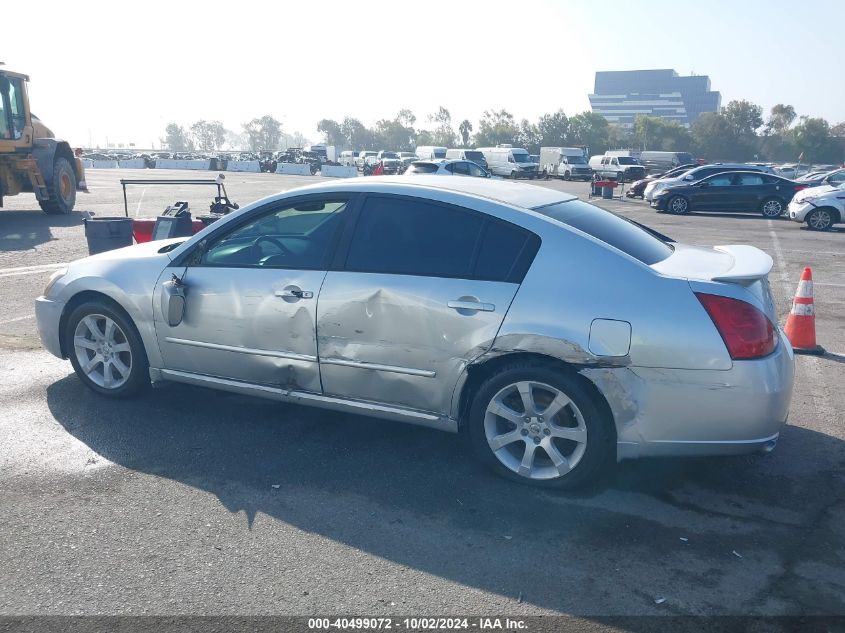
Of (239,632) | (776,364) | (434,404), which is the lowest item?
(239,632)

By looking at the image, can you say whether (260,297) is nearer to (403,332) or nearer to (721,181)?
(403,332)

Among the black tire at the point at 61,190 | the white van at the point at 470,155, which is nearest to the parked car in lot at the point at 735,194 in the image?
the black tire at the point at 61,190

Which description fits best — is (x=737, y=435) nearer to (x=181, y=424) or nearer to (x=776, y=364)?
(x=776, y=364)

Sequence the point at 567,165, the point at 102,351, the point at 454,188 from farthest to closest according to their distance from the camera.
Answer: the point at 567,165, the point at 102,351, the point at 454,188

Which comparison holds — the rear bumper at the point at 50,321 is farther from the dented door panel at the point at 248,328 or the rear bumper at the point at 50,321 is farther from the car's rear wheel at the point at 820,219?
the car's rear wheel at the point at 820,219

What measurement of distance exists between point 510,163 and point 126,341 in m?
45.0

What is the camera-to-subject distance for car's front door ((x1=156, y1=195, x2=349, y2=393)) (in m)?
4.54

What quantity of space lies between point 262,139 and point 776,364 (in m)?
195

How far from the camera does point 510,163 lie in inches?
1905

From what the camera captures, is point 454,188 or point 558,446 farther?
point 454,188

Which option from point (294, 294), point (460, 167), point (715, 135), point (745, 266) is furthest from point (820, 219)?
point (715, 135)

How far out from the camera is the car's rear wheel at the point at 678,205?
24.0 metres

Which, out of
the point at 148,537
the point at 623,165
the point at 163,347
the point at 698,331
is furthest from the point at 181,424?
the point at 623,165

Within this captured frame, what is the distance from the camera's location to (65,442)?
183 inches
